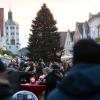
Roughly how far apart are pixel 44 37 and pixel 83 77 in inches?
2841

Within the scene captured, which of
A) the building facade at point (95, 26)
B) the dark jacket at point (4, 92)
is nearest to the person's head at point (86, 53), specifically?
the dark jacket at point (4, 92)

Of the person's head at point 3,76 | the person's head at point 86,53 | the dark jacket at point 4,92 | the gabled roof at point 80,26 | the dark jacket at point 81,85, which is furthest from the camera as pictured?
the gabled roof at point 80,26

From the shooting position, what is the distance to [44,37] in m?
76.8

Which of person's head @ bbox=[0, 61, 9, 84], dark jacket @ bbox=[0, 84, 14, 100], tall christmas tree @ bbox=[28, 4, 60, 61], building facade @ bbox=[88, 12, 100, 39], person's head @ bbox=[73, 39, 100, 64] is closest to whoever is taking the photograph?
person's head @ bbox=[73, 39, 100, 64]

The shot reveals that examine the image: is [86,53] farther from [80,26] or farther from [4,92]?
[80,26]

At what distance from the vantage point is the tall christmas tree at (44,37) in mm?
76062

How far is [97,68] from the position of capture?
15.6ft

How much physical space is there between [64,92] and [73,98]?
98 mm

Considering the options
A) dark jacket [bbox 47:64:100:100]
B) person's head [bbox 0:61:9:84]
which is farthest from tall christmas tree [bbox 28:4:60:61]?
dark jacket [bbox 47:64:100:100]

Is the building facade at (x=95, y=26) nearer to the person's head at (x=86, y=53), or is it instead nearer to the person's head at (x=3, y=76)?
the person's head at (x=3, y=76)

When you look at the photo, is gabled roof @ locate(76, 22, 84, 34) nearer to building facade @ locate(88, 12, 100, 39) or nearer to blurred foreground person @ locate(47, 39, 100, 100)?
building facade @ locate(88, 12, 100, 39)

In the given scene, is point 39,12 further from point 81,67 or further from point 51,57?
point 81,67

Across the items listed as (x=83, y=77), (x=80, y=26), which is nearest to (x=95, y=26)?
(x=80, y=26)

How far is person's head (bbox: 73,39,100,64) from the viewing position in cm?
479
